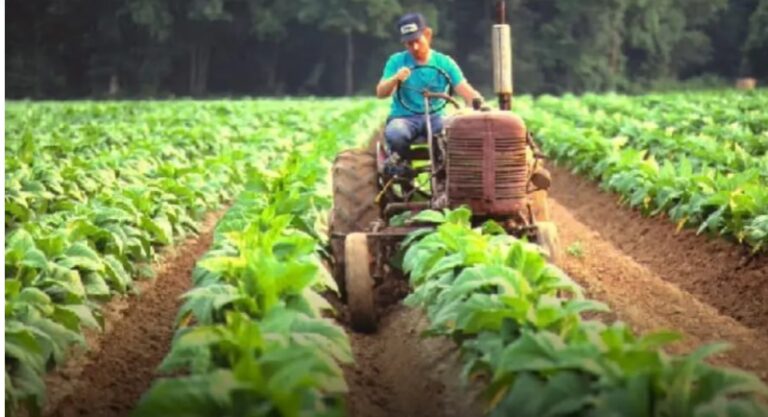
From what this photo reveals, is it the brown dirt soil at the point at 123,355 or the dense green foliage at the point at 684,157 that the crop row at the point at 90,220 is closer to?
the brown dirt soil at the point at 123,355

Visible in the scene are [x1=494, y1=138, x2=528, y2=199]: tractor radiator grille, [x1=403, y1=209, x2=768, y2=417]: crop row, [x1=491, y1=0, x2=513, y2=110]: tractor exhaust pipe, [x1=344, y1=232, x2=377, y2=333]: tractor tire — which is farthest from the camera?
[x1=491, y1=0, x2=513, y2=110]: tractor exhaust pipe

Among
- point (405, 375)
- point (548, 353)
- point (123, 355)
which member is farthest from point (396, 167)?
point (548, 353)

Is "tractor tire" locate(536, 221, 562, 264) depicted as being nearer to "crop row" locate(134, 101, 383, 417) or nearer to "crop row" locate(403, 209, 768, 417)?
"crop row" locate(403, 209, 768, 417)

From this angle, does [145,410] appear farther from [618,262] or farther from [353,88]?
[353,88]

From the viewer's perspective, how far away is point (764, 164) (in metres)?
11.7

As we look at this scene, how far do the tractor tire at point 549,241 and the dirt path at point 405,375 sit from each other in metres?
0.82

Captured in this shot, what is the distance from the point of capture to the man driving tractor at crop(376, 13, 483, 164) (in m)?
8.05

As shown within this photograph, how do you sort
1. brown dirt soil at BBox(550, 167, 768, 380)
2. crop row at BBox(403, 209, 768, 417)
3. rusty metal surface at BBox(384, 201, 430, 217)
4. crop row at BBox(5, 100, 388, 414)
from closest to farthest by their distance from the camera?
crop row at BBox(403, 209, 768, 417) → crop row at BBox(5, 100, 388, 414) → brown dirt soil at BBox(550, 167, 768, 380) → rusty metal surface at BBox(384, 201, 430, 217)

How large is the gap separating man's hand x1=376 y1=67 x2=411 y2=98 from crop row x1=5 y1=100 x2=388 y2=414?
1871mm

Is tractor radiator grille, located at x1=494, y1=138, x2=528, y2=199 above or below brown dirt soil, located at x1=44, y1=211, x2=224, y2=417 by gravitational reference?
above

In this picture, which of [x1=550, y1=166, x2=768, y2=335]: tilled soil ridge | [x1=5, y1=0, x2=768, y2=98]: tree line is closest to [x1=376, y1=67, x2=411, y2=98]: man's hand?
[x1=5, y1=0, x2=768, y2=98]: tree line

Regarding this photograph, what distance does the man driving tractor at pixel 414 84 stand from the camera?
26.4ft

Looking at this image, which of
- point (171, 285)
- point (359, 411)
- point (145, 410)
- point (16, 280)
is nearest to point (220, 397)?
point (145, 410)

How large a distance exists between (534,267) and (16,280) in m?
2.43
